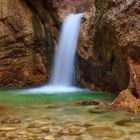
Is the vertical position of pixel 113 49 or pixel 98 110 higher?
pixel 113 49

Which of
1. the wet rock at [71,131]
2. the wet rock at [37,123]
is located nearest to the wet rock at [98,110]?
the wet rock at [37,123]

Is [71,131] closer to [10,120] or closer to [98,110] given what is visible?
[10,120]

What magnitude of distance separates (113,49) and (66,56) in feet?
12.8

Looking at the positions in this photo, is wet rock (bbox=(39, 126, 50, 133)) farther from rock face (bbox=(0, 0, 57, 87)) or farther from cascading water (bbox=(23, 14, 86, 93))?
rock face (bbox=(0, 0, 57, 87))

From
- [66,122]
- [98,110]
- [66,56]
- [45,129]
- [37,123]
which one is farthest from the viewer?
[66,56]

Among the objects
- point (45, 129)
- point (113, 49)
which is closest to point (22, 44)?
point (113, 49)

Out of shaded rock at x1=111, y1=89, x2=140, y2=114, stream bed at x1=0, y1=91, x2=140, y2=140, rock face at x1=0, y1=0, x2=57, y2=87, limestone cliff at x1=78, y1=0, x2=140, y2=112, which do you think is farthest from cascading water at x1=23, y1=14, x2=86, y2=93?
shaded rock at x1=111, y1=89, x2=140, y2=114

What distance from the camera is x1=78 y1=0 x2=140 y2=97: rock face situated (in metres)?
10.4

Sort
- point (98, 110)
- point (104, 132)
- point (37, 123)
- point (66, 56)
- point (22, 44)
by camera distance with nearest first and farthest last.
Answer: point (104, 132) → point (37, 123) → point (98, 110) → point (66, 56) → point (22, 44)

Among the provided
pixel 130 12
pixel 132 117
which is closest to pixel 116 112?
pixel 132 117

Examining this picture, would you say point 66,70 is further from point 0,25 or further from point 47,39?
point 0,25

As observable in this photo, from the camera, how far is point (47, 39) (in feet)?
55.4

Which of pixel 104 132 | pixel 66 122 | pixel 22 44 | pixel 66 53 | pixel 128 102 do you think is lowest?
pixel 104 132

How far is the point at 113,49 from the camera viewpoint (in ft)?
39.5
